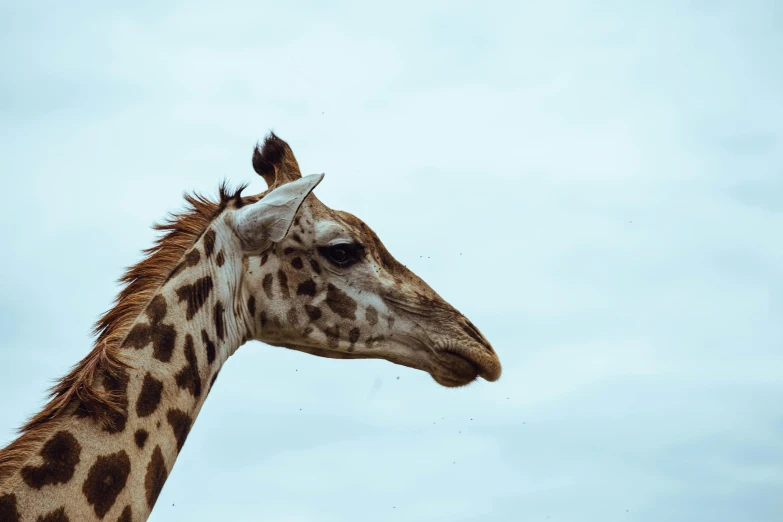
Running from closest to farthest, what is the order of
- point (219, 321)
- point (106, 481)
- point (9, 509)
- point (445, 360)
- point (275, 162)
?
point (9, 509), point (106, 481), point (219, 321), point (445, 360), point (275, 162)

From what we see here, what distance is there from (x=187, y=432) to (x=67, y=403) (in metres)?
0.92

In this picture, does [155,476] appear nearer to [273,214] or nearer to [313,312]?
[313,312]

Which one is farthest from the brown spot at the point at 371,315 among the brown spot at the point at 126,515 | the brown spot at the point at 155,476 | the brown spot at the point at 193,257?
the brown spot at the point at 126,515

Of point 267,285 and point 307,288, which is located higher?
point 307,288

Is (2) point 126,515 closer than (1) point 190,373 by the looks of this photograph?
Yes

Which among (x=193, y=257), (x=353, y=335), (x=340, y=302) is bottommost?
(x=193, y=257)

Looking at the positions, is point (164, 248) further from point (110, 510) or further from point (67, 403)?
point (110, 510)

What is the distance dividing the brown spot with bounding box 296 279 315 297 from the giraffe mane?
819mm

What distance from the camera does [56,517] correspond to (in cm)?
578

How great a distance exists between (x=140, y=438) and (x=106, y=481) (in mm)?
386

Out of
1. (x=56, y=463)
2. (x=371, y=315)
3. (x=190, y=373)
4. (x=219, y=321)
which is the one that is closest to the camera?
(x=56, y=463)

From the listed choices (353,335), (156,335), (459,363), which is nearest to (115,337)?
(156,335)

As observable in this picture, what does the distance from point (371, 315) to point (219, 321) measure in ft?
4.24

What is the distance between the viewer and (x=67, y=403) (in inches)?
245
